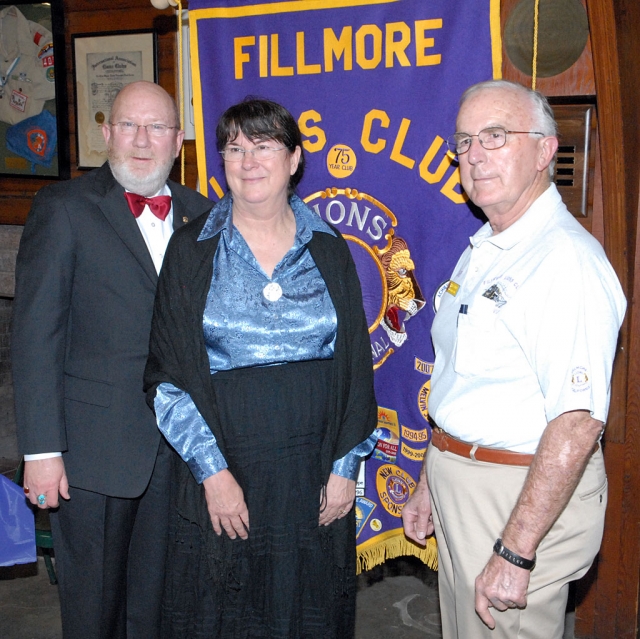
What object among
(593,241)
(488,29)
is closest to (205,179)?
(488,29)

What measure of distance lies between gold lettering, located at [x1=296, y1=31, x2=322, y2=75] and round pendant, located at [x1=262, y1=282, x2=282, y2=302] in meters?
0.93

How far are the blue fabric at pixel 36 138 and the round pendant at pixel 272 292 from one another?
2589 mm

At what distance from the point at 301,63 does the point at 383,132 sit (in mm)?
410

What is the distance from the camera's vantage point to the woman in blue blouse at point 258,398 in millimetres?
2145

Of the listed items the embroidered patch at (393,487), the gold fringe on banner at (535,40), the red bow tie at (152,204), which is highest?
the gold fringe on banner at (535,40)

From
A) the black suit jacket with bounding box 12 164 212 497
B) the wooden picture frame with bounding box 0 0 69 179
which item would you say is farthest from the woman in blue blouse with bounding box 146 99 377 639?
the wooden picture frame with bounding box 0 0 69 179

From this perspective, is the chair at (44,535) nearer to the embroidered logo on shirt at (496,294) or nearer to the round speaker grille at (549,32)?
the embroidered logo on shirt at (496,294)

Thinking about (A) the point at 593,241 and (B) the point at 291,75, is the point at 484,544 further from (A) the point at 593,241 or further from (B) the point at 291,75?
(B) the point at 291,75

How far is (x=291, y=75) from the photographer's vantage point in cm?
270

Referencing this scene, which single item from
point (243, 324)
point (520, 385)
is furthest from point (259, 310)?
point (520, 385)

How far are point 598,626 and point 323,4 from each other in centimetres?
273

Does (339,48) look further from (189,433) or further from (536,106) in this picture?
(189,433)

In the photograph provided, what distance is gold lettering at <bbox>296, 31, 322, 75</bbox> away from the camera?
2.65m

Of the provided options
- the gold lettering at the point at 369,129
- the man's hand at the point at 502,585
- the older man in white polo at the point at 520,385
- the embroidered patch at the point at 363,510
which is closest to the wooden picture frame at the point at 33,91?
the gold lettering at the point at 369,129
